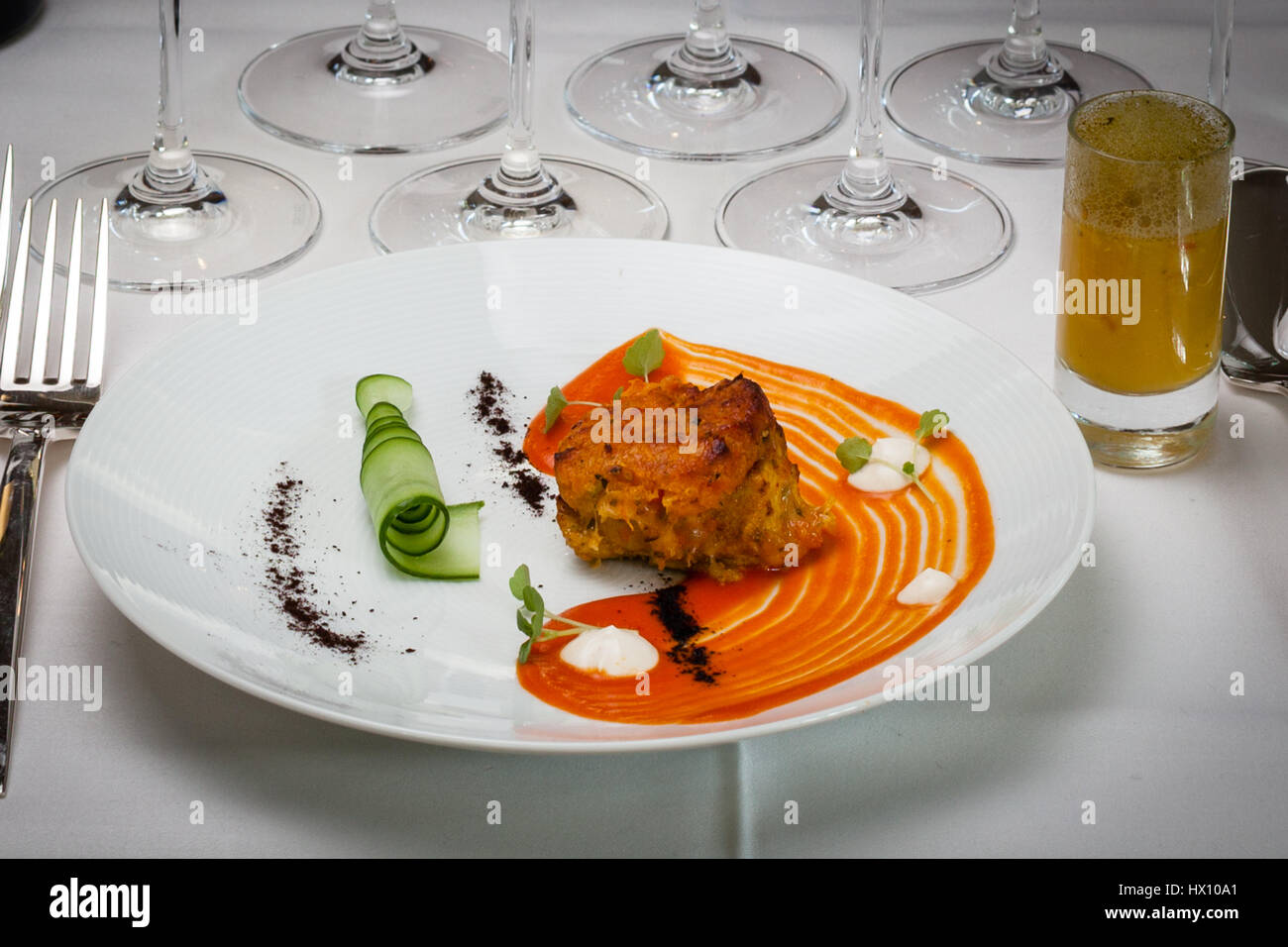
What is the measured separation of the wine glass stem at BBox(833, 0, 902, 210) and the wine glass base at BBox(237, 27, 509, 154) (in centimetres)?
52

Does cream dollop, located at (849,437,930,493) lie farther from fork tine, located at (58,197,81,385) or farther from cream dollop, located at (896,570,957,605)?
fork tine, located at (58,197,81,385)

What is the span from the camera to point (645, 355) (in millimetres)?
1430

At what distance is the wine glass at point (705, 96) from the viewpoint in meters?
2.05

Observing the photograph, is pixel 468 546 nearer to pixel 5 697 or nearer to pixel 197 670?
pixel 197 670

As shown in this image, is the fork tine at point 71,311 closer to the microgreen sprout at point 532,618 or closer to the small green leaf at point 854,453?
the microgreen sprout at point 532,618

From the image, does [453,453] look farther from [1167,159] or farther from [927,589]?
[1167,159]

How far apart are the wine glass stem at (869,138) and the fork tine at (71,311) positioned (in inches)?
34.6

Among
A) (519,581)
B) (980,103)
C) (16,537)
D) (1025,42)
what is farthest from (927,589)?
(1025,42)

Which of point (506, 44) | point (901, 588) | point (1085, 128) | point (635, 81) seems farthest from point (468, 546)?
point (506, 44)

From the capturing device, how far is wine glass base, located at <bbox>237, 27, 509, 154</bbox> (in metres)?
2.06

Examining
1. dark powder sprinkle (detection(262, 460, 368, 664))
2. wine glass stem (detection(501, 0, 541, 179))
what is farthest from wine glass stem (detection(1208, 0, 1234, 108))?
dark powder sprinkle (detection(262, 460, 368, 664))

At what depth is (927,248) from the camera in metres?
1.80

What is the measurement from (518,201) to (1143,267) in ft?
2.67

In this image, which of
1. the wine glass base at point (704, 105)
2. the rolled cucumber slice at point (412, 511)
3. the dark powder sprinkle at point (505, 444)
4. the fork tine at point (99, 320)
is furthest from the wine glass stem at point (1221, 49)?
the fork tine at point (99, 320)
